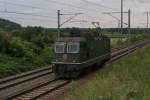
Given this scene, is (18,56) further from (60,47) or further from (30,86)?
(30,86)

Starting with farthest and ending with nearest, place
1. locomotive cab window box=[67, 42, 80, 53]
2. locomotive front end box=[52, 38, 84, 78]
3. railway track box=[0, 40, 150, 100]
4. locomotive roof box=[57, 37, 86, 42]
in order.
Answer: locomotive roof box=[57, 37, 86, 42], locomotive cab window box=[67, 42, 80, 53], locomotive front end box=[52, 38, 84, 78], railway track box=[0, 40, 150, 100]

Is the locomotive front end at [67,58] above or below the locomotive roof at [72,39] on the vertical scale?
below

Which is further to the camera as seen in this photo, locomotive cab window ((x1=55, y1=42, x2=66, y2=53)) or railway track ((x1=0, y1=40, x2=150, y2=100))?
locomotive cab window ((x1=55, y1=42, x2=66, y2=53))

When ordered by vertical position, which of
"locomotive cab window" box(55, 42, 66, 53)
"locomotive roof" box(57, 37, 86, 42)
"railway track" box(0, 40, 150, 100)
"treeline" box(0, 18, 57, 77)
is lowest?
"railway track" box(0, 40, 150, 100)

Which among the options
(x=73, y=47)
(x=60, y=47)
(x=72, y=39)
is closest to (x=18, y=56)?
(x=60, y=47)

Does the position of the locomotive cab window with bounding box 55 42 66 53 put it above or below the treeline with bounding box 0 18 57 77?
above

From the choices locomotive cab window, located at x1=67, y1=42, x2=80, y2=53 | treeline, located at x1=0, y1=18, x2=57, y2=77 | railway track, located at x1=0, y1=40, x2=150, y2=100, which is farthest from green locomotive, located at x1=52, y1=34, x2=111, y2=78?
treeline, located at x1=0, y1=18, x2=57, y2=77

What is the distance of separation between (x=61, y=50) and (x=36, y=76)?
8.62ft

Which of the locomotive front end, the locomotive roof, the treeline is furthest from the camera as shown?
the treeline

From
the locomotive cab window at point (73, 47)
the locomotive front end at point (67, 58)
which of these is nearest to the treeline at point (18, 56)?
the locomotive front end at point (67, 58)

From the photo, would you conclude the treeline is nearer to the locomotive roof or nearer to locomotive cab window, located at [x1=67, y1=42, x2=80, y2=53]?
the locomotive roof

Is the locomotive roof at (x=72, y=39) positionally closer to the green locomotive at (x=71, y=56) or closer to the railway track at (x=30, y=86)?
the green locomotive at (x=71, y=56)

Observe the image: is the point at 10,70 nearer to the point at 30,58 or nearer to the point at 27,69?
the point at 27,69

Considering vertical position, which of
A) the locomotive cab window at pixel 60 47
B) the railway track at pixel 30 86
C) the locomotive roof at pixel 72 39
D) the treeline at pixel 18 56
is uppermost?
the locomotive roof at pixel 72 39
